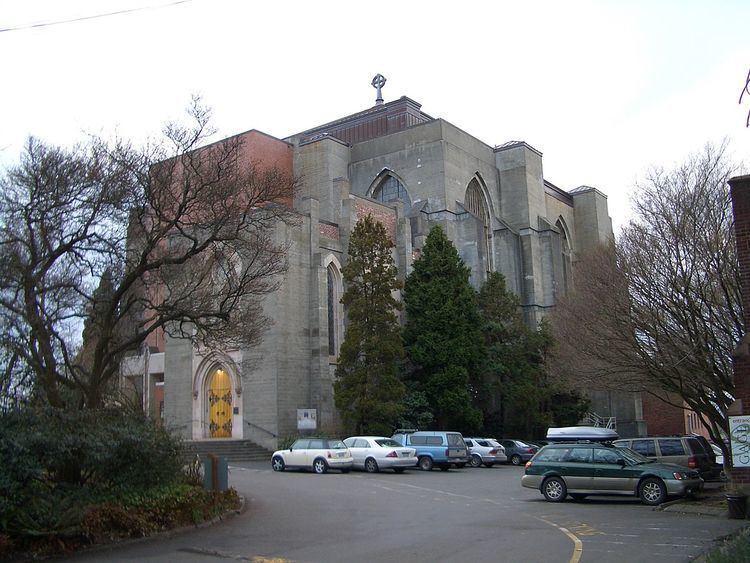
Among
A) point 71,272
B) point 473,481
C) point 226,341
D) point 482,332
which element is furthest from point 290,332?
point 71,272

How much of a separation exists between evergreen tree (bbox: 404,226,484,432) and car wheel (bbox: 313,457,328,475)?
1168cm

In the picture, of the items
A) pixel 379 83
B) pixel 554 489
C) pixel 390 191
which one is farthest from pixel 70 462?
pixel 379 83

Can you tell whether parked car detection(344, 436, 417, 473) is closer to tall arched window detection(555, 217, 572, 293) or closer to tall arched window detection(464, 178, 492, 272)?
tall arched window detection(464, 178, 492, 272)

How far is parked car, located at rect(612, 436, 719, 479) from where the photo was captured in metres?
23.1

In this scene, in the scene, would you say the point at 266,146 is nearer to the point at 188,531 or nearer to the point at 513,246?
the point at 513,246

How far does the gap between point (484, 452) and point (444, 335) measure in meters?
7.78

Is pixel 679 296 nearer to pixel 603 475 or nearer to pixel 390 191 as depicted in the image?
pixel 603 475

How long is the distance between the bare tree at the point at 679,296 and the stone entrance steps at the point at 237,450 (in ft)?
63.0

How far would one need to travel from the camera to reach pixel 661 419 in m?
59.4

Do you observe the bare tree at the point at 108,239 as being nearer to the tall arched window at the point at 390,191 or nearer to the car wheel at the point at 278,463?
the car wheel at the point at 278,463

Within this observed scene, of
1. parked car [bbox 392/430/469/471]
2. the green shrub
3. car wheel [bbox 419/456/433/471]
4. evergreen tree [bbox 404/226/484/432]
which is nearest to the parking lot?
the green shrub

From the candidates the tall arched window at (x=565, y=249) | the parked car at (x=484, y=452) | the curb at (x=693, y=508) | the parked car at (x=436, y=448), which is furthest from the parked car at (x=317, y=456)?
the tall arched window at (x=565, y=249)

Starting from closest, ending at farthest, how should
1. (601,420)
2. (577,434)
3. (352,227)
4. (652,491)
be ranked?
1. (652,491)
2. (577,434)
3. (352,227)
4. (601,420)

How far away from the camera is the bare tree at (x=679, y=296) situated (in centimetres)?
1945
